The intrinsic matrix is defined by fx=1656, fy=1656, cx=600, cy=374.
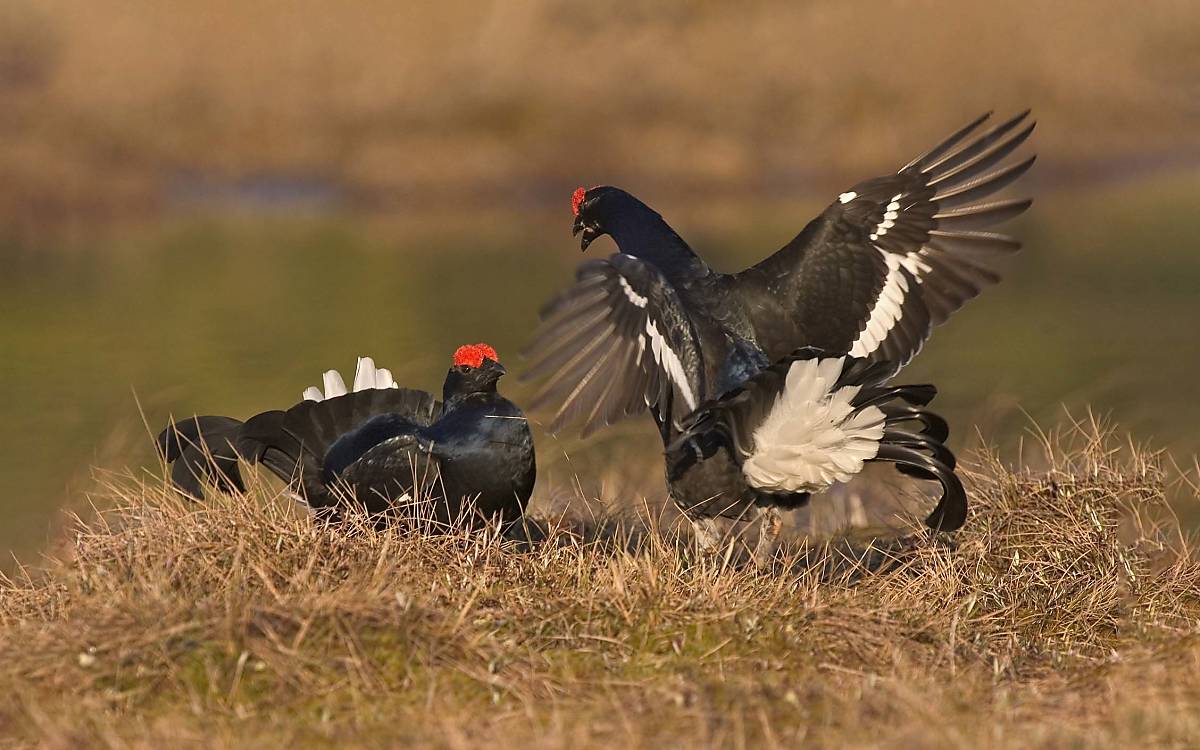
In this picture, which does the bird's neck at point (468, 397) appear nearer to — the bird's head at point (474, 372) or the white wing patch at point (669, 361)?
the bird's head at point (474, 372)

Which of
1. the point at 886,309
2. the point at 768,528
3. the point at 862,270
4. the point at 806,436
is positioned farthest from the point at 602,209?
the point at 806,436

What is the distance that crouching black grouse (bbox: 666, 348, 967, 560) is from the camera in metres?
4.96

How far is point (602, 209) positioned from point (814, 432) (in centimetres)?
176

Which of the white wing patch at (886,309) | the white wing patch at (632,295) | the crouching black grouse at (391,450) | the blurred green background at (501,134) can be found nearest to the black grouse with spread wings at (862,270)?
the white wing patch at (886,309)

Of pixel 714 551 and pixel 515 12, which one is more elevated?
pixel 515 12

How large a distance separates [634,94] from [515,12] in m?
3.11

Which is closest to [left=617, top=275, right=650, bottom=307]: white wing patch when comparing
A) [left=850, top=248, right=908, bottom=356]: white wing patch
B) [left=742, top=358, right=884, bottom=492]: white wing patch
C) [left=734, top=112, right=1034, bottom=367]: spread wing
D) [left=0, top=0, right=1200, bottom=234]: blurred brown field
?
[left=742, top=358, right=884, bottom=492]: white wing patch

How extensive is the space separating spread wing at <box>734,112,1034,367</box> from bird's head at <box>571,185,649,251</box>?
0.60 meters

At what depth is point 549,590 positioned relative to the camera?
15.7 ft

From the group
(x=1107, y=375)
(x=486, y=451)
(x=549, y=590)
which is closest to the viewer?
(x=549, y=590)

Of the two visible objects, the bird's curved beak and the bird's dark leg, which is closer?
the bird's dark leg

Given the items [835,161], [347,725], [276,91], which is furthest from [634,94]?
[347,725]

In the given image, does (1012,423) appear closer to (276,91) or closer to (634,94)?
(634,94)

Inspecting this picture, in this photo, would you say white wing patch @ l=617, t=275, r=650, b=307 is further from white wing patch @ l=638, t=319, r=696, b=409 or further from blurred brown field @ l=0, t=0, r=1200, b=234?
blurred brown field @ l=0, t=0, r=1200, b=234
